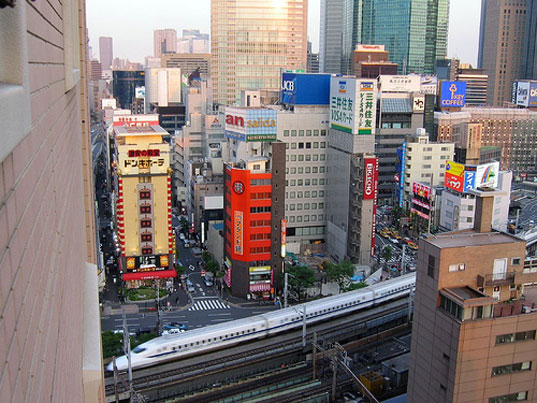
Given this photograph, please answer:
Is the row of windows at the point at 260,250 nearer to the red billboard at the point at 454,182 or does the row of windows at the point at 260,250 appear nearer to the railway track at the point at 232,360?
the railway track at the point at 232,360

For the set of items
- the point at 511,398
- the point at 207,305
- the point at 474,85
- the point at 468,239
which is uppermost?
the point at 474,85

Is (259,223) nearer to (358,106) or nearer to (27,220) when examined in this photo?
(358,106)

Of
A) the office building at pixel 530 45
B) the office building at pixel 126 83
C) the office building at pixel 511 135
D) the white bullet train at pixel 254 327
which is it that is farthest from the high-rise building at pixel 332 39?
the white bullet train at pixel 254 327

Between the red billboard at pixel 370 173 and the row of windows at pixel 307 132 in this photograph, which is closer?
the red billboard at pixel 370 173

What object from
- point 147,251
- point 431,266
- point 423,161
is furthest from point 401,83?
point 431,266

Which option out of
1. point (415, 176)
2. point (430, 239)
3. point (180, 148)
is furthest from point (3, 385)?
point (180, 148)

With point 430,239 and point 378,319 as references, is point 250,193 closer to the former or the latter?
point 378,319

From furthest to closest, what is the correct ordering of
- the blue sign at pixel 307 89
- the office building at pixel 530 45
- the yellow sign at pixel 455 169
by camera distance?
the office building at pixel 530 45 → the yellow sign at pixel 455 169 → the blue sign at pixel 307 89
